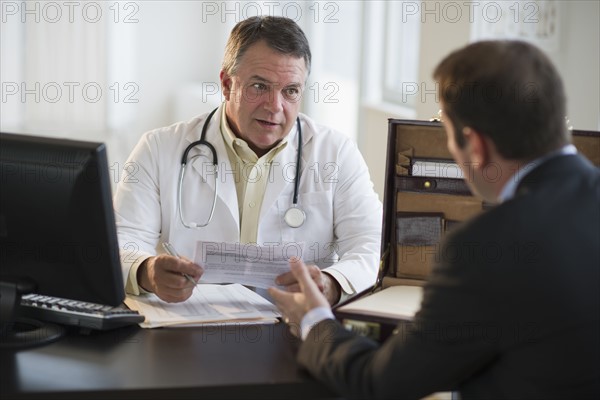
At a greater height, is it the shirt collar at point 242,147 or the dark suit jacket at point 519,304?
the shirt collar at point 242,147

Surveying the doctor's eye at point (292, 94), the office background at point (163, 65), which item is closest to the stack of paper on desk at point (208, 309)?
the doctor's eye at point (292, 94)

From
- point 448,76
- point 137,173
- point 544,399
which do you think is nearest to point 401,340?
point 544,399

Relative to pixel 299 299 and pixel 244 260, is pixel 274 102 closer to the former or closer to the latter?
pixel 244 260

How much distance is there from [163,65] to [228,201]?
4.06m

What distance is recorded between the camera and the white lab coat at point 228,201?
2291 mm

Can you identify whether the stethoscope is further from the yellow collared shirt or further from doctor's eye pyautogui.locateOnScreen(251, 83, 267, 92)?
doctor's eye pyautogui.locateOnScreen(251, 83, 267, 92)

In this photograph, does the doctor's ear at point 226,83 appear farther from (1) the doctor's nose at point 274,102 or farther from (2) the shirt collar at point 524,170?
(2) the shirt collar at point 524,170

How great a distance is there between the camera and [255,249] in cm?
174

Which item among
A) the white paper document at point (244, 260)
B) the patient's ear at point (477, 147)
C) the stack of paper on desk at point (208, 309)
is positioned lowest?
the stack of paper on desk at point (208, 309)

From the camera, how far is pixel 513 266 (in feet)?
4.04

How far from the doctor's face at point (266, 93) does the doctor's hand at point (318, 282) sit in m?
0.51

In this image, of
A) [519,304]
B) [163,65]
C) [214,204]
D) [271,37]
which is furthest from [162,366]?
[163,65]

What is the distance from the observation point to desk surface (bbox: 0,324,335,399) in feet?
4.49

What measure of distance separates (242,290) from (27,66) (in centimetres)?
404
